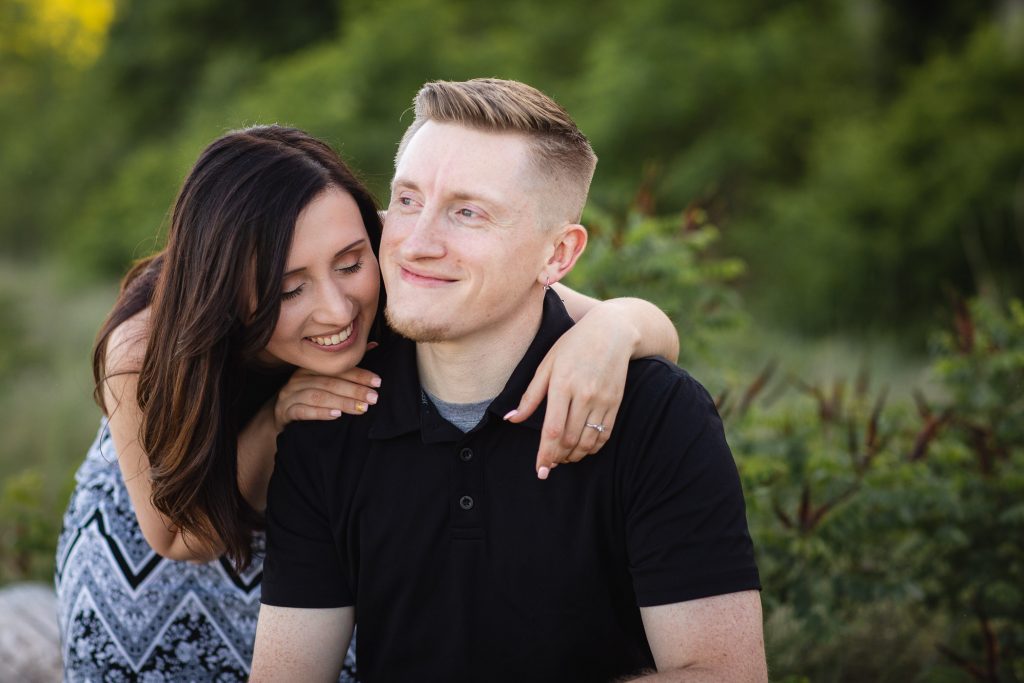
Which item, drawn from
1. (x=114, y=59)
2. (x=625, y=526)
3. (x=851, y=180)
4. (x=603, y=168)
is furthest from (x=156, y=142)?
(x=625, y=526)

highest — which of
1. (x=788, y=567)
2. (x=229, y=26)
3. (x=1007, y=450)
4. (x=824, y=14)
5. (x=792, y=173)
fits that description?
(x=229, y=26)

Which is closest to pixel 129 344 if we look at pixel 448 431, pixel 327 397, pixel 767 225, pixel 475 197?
pixel 327 397

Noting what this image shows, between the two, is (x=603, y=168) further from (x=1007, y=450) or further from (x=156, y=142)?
(x=156, y=142)

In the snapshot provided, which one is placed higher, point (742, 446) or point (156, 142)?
point (156, 142)

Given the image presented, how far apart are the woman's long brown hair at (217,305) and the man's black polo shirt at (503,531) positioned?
0.30 metres

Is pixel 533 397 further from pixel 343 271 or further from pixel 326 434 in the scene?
pixel 343 271

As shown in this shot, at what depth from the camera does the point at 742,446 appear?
13.6 feet

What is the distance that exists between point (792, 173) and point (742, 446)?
8049mm

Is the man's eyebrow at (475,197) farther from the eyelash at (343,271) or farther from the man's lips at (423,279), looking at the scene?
the eyelash at (343,271)

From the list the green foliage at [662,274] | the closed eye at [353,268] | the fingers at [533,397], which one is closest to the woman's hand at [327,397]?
the closed eye at [353,268]

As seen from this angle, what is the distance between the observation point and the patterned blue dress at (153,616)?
338cm

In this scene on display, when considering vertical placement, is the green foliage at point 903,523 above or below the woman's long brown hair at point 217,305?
below

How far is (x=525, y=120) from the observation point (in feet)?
8.89

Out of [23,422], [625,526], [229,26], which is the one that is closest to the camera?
[625,526]
